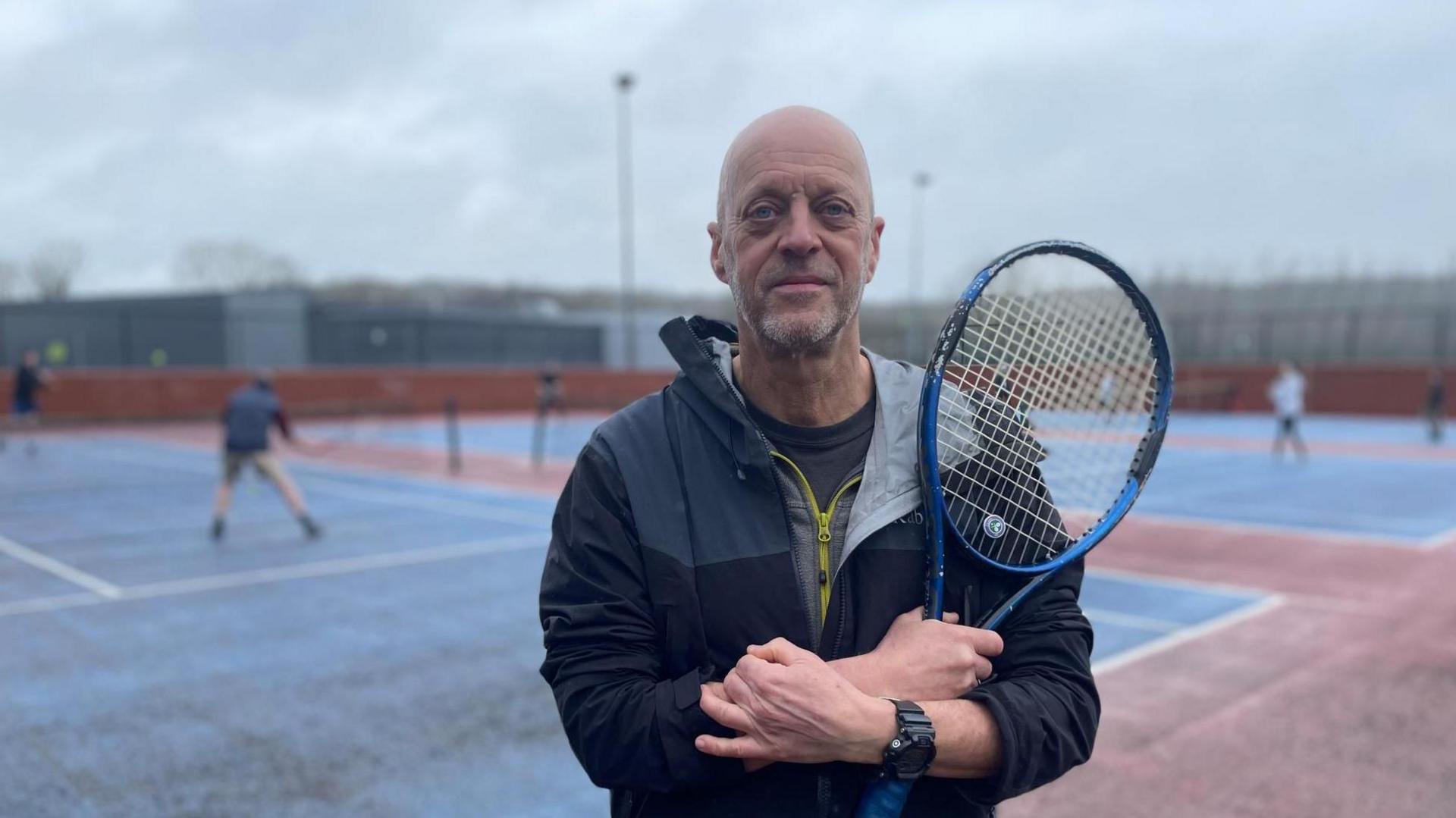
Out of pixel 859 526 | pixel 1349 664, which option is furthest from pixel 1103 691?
pixel 859 526

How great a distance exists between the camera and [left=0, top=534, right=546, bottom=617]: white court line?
733 centimetres

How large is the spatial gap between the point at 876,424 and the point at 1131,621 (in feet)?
18.4

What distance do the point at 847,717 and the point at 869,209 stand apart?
32.9 inches

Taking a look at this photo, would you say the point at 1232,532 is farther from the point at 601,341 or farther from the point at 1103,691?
the point at 601,341

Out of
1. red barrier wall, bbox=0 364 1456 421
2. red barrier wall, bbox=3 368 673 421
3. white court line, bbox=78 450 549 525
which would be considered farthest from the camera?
red barrier wall, bbox=0 364 1456 421

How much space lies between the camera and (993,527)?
1.79 meters

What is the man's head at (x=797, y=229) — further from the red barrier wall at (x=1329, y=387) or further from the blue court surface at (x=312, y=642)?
the red barrier wall at (x=1329, y=387)

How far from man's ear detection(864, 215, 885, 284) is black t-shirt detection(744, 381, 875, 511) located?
→ 0.27m

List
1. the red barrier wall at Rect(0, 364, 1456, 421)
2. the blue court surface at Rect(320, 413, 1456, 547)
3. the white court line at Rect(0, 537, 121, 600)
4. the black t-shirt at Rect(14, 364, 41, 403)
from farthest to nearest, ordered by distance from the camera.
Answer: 1. the red barrier wall at Rect(0, 364, 1456, 421)
2. the black t-shirt at Rect(14, 364, 41, 403)
3. the blue court surface at Rect(320, 413, 1456, 547)
4. the white court line at Rect(0, 537, 121, 600)

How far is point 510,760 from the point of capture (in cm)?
445

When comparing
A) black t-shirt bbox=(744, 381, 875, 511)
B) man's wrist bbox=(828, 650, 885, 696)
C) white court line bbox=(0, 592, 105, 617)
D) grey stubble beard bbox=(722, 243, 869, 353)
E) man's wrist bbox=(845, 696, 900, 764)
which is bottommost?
white court line bbox=(0, 592, 105, 617)

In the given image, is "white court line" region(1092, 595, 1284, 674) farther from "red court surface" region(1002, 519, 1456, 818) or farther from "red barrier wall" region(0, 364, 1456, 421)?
"red barrier wall" region(0, 364, 1456, 421)

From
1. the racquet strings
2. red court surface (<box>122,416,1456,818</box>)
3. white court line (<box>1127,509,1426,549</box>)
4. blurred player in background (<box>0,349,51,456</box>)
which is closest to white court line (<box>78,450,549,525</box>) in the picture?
blurred player in background (<box>0,349,51,456</box>)

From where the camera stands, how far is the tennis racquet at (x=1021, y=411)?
5.78 feet
